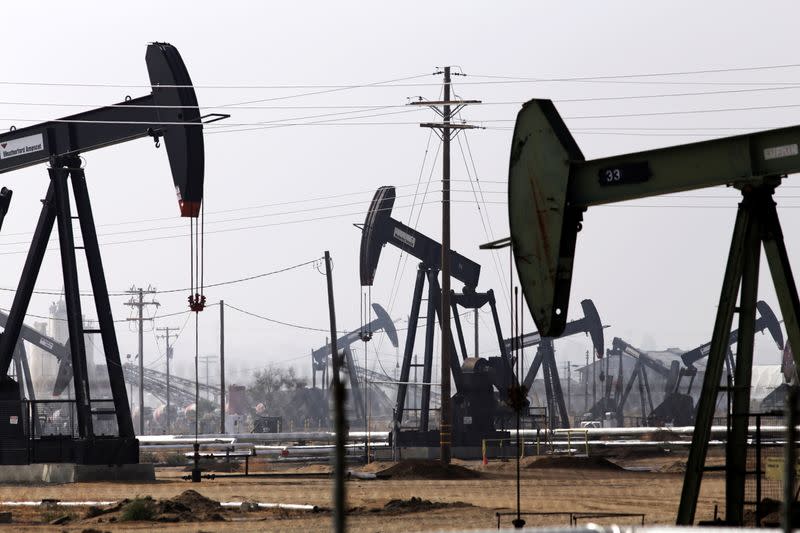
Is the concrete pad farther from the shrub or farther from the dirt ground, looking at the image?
the shrub

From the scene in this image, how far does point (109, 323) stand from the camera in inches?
968

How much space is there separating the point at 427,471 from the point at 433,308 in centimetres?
1233

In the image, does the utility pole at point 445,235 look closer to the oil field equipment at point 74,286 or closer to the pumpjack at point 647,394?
the oil field equipment at point 74,286

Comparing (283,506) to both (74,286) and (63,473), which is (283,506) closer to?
(63,473)

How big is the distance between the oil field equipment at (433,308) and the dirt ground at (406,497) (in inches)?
216

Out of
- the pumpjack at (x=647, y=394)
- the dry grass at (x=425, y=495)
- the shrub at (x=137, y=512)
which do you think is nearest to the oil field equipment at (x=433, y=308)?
the dry grass at (x=425, y=495)

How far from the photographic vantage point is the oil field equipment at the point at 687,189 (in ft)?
29.2

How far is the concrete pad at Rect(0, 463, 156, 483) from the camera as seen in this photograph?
23.9 metres

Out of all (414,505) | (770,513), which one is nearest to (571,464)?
(414,505)

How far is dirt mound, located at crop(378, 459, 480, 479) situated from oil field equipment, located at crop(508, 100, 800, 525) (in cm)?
1795

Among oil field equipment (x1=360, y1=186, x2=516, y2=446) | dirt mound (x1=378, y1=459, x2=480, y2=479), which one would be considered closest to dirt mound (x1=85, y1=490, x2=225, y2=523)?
dirt mound (x1=378, y1=459, x2=480, y2=479)

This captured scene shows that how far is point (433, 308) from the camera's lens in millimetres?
39125

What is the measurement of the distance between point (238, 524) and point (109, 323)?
987cm

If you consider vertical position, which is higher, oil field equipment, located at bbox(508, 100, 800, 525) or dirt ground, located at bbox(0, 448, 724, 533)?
oil field equipment, located at bbox(508, 100, 800, 525)
